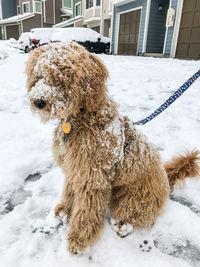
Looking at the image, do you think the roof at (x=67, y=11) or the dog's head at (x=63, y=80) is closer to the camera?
the dog's head at (x=63, y=80)

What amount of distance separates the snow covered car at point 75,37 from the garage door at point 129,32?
5.43ft

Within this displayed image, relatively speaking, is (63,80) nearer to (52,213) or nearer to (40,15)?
(52,213)

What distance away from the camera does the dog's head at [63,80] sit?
122 centimetres

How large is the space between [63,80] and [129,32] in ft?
44.4

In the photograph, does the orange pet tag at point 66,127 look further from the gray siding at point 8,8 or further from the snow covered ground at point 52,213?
the gray siding at point 8,8

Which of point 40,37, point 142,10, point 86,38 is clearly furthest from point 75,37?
point 142,10

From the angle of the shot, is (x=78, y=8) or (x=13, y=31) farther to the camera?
(x=13, y=31)

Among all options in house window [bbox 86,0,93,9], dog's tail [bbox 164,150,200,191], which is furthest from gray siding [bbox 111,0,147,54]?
dog's tail [bbox 164,150,200,191]

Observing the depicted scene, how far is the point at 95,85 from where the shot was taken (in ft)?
4.36

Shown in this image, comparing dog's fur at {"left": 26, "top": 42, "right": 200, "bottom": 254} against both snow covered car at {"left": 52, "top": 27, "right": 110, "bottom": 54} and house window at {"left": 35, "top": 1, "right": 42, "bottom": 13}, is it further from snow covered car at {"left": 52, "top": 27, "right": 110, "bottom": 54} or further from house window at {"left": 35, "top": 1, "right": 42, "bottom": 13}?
house window at {"left": 35, "top": 1, "right": 42, "bottom": 13}

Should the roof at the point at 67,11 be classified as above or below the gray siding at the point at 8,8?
below

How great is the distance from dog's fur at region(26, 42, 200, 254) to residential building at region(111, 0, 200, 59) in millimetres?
9276

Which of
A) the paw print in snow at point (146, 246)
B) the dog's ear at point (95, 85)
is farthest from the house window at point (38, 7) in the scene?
the paw print in snow at point (146, 246)

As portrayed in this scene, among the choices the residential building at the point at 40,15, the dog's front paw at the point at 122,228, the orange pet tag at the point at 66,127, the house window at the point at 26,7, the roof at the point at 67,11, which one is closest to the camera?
the orange pet tag at the point at 66,127
